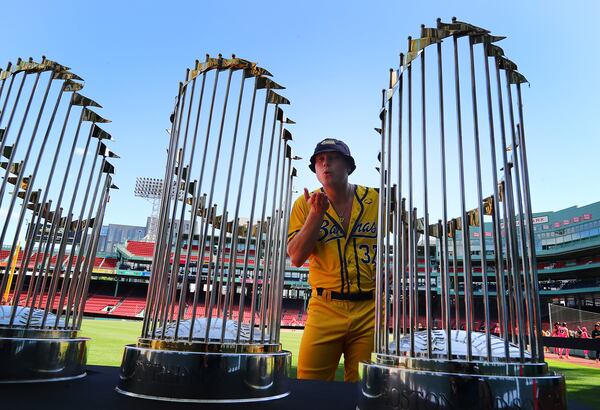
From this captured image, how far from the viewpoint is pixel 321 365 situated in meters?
1.74

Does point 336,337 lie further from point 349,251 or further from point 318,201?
point 318,201

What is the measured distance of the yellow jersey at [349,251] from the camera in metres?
1.75

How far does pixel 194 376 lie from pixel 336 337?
935mm

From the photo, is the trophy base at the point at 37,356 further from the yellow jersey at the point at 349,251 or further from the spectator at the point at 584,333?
the spectator at the point at 584,333

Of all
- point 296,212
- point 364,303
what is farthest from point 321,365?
point 296,212

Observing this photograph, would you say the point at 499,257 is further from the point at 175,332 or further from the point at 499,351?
the point at 175,332

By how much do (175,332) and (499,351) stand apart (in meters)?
0.68

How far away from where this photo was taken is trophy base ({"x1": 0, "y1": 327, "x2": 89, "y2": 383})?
100cm

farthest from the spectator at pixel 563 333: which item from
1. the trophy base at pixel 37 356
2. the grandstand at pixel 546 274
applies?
the trophy base at pixel 37 356

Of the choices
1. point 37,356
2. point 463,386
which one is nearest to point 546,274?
point 463,386

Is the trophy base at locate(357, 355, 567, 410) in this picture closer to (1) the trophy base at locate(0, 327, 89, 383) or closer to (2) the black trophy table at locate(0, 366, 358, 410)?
(2) the black trophy table at locate(0, 366, 358, 410)

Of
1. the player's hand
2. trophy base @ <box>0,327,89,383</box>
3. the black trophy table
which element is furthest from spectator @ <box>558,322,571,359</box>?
trophy base @ <box>0,327,89,383</box>

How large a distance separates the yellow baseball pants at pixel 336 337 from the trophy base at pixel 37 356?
0.89 m

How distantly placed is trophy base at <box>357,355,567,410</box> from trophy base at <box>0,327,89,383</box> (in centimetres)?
80
